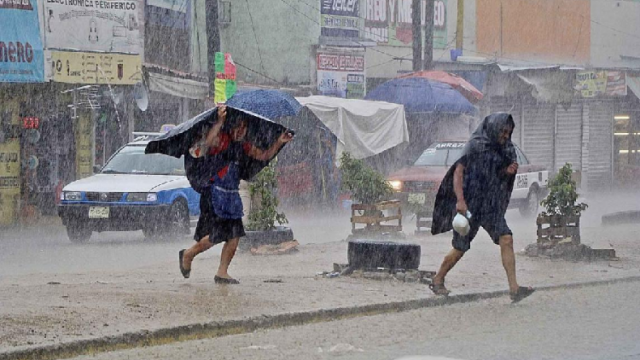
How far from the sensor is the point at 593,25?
1682 inches

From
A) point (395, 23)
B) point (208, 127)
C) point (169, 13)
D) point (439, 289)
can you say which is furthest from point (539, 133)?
point (208, 127)

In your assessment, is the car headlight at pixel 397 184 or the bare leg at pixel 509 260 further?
the car headlight at pixel 397 184

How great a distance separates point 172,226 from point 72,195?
5.30ft

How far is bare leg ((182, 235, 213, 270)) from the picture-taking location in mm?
10070

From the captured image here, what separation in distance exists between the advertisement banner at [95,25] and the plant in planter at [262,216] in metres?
7.96

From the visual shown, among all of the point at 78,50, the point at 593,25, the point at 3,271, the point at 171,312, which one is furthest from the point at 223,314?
the point at 593,25

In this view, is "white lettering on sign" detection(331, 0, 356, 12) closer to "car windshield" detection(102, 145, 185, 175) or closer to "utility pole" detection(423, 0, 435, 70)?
"utility pole" detection(423, 0, 435, 70)

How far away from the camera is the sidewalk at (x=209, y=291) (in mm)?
7930

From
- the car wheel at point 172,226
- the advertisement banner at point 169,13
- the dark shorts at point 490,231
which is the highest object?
A: the advertisement banner at point 169,13

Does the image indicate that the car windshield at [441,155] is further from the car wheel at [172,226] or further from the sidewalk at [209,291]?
the sidewalk at [209,291]

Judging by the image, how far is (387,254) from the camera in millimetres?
11078

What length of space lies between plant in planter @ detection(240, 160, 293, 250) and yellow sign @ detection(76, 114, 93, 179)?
30.5ft

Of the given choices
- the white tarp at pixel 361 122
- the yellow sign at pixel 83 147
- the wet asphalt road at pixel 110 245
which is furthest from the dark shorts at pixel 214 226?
the white tarp at pixel 361 122

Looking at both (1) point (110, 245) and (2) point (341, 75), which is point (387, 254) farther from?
(2) point (341, 75)
